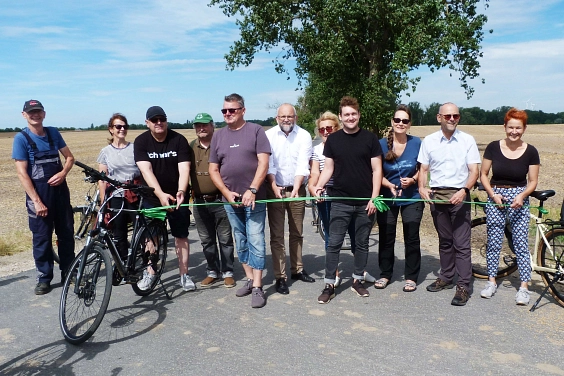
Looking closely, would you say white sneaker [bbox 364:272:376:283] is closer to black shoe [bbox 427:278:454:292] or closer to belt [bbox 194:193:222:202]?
black shoe [bbox 427:278:454:292]

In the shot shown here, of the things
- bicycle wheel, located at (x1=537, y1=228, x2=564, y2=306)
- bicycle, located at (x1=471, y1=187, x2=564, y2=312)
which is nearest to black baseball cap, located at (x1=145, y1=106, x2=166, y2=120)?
bicycle, located at (x1=471, y1=187, x2=564, y2=312)

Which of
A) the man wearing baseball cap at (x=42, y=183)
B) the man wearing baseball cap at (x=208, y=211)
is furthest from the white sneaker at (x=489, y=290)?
the man wearing baseball cap at (x=42, y=183)

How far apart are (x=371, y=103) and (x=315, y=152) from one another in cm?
1717

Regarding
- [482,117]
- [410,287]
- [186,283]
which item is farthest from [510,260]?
[482,117]

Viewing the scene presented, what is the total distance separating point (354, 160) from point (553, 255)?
2175 mm

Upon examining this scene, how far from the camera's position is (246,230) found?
5.33 metres

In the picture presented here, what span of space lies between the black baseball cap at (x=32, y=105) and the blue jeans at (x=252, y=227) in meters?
2.37

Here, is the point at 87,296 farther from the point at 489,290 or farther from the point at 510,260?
the point at 510,260

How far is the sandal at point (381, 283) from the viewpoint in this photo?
218 inches

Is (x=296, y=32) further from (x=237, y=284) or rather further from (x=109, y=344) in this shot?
(x=109, y=344)

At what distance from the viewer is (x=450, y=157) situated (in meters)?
5.03

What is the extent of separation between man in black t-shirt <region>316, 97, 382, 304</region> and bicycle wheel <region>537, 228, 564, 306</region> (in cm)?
175

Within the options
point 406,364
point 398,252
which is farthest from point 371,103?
point 406,364

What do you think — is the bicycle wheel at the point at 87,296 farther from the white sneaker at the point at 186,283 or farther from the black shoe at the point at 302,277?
the black shoe at the point at 302,277
